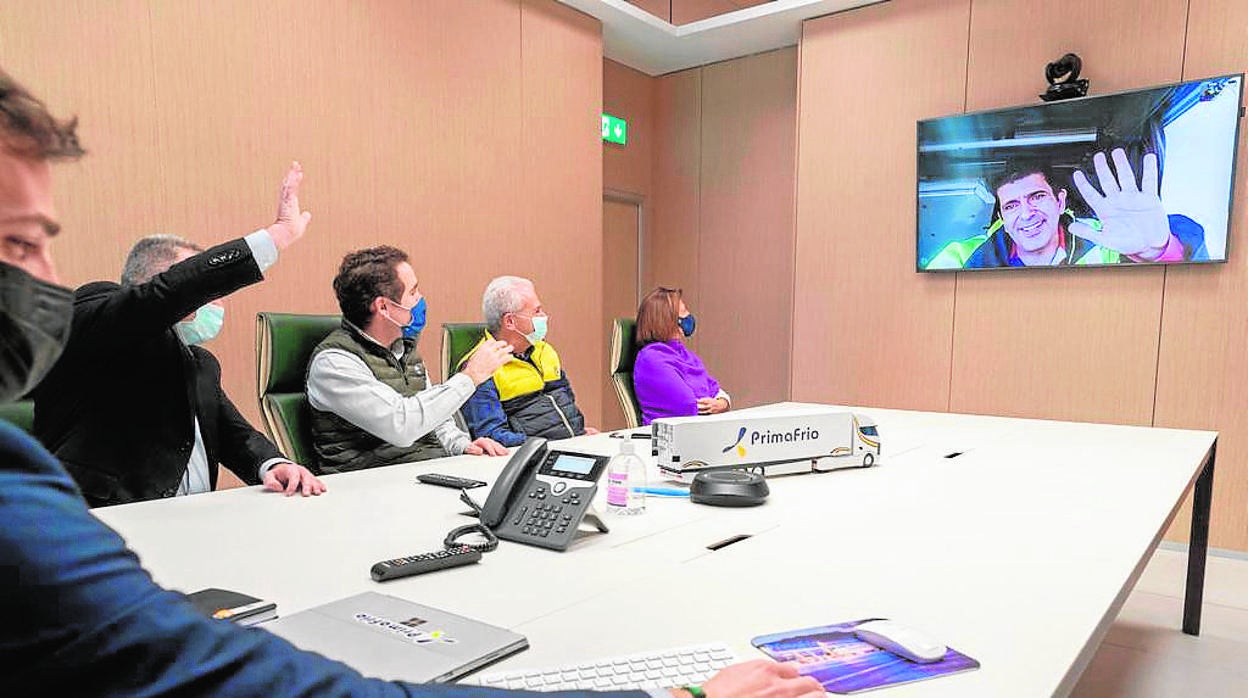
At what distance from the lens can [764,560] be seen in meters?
1.25

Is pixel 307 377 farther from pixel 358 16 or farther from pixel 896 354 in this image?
pixel 896 354

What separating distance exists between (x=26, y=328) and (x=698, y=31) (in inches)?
201

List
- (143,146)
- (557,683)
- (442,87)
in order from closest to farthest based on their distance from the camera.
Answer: (557,683), (143,146), (442,87)

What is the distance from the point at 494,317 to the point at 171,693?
2.45 m

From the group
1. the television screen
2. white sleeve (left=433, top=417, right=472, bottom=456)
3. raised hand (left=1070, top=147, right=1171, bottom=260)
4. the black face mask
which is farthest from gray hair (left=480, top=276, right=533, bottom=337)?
raised hand (left=1070, top=147, right=1171, bottom=260)

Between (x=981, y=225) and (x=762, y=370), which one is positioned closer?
(x=981, y=225)

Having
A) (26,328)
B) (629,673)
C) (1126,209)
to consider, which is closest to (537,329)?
(629,673)

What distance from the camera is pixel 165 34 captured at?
2877mm

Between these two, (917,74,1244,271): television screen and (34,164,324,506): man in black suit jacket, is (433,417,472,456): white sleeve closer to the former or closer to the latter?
(34,164,324,506): man in black suit jacket

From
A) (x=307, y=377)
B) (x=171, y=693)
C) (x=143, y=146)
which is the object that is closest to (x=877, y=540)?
(x=171, y=693)

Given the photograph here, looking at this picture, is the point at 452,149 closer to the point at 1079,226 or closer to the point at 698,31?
the point at 698,31

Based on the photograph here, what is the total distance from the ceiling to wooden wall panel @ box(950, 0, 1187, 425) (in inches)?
34.1

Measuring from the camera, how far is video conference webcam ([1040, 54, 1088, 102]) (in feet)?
12.1

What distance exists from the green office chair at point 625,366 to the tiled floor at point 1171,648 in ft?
6.48
